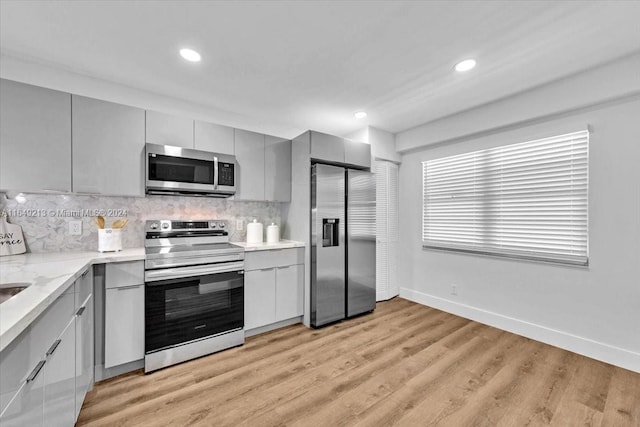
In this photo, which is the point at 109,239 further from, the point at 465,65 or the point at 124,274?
the point at 465,65

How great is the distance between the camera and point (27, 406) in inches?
37.2

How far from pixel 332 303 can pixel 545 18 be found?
3.06 meters

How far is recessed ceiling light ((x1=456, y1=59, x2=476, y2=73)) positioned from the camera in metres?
2.21

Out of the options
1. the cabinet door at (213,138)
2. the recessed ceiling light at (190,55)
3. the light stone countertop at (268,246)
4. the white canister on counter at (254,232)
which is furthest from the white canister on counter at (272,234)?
the recessed ceiling light at (190,55)

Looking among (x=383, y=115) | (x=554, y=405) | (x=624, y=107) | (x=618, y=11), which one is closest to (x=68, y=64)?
(x=383, y=115)

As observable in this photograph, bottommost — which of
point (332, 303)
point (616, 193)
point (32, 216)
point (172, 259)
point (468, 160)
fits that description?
point (332, 303)

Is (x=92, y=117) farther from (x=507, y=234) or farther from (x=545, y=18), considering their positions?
(x=507, y=234)

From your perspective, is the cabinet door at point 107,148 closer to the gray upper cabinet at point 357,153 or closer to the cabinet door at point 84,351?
the cabinet door at point 84,351

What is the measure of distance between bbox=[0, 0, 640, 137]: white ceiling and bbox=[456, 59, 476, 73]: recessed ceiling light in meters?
0.06

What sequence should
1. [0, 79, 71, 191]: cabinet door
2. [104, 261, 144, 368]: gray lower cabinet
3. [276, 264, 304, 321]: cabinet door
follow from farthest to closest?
[276, 264, 304, 321]: cabinet door, [104, 261, 144, 368]: gray lower cabinet, [0, 79, 71, 191]: cabinet door

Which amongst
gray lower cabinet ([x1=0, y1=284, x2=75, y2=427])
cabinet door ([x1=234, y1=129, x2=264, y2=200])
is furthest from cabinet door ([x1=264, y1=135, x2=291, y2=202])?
gray lower cabinet ([x1=0, y1=284, x2=75, y2=427])

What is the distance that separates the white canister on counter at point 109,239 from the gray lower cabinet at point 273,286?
1104mm

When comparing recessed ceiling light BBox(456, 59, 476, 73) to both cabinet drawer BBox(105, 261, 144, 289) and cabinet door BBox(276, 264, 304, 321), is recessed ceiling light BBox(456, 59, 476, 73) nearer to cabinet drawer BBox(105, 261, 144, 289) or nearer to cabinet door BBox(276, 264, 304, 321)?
cabinet door BBox(276, 264, 304, 321)

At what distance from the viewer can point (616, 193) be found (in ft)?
7.59
